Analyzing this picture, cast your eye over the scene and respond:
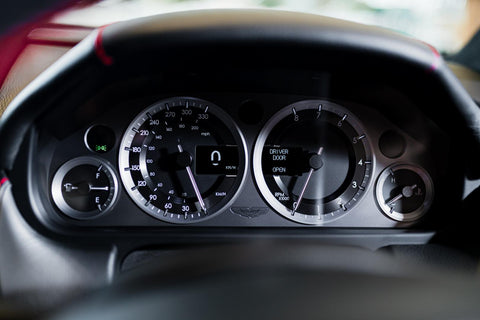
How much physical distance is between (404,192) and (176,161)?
0.90m

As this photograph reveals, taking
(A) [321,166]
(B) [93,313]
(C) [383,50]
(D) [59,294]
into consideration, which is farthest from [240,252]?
(A) [321,166]

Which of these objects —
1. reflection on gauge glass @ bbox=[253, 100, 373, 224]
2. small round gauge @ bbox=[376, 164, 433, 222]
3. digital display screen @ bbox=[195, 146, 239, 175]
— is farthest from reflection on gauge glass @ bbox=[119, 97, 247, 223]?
small round gauge @ bbox=[376, 164, 433, 222]

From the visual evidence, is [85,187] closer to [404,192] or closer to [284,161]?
[284,161]

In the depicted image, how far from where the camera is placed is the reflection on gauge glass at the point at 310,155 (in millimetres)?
2223

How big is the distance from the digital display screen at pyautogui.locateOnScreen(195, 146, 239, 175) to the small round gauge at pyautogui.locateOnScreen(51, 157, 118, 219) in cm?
34

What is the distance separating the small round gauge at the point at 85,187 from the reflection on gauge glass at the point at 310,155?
58 centimetres

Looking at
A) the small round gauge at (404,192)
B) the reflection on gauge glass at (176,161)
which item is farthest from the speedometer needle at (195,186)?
the small round gauge at (404,192)

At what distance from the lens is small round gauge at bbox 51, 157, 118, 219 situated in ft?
6.97

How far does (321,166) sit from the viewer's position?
2182mm

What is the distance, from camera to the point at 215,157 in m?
2.24

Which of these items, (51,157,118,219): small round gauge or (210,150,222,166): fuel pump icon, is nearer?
(51,157,118,219): small round gauge

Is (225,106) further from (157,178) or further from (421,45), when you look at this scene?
(421,45)

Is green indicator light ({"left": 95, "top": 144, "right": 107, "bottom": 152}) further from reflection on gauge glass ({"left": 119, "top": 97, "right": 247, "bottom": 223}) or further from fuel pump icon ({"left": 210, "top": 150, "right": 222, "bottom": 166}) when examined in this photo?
fuel pump icon ({"left": 210, "top": 150, "right": 222, "bottom": 166})

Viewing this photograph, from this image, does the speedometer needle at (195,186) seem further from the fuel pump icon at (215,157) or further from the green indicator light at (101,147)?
the green indicator light at (101,147)
